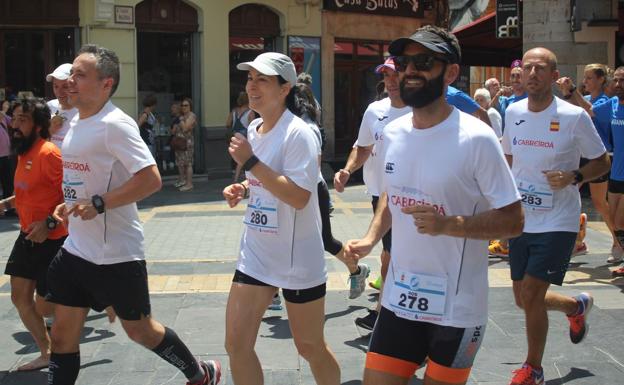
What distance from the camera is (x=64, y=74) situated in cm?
605

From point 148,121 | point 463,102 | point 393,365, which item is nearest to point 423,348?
point 393,365

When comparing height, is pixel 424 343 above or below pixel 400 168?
below

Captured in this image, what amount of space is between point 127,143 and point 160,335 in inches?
39.4

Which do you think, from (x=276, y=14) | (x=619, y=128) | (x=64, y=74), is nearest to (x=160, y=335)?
(x=64, y=74)

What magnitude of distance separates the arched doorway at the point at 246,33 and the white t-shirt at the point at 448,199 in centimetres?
1707

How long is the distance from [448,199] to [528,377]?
2001 mm

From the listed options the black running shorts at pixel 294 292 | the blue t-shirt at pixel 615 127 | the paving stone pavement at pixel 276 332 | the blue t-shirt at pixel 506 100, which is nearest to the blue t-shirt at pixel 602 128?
the blue t-shirt at pixel 615 127

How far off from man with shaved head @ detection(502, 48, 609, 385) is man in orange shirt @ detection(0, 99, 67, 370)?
2.80m

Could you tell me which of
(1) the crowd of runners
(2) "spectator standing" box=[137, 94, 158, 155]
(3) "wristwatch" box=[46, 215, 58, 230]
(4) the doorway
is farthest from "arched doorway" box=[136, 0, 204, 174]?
(3) "wristwatch" box=[46, 215, 58, 230]

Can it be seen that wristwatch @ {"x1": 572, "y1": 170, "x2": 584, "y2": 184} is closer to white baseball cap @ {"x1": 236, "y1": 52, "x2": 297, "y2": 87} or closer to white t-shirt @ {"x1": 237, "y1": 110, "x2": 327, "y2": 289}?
white t-shirt @ {"x1": 237, "y1": 110, "x2": 327, "y2": 289}

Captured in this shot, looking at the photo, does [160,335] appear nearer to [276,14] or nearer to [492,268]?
[492,268]

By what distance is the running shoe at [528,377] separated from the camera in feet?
16.0

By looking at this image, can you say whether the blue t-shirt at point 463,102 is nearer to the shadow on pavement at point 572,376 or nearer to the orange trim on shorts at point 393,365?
the shadow on pavement at point 572,376

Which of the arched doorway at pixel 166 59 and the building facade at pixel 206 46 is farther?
the arched doorway at pixel 166 59
